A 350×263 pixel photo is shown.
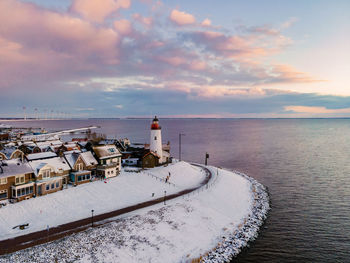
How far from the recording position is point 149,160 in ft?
204

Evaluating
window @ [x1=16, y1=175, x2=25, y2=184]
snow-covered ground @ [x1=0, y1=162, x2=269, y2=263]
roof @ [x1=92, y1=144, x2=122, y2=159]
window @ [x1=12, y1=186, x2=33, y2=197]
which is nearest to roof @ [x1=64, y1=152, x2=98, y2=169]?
roof @ [x1=92, y1=144, x2=122, y2=159]

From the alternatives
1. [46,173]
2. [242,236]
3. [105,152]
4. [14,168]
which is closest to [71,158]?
[46,173]

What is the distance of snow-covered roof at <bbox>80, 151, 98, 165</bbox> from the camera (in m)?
50.0

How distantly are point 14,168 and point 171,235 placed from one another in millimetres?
28287

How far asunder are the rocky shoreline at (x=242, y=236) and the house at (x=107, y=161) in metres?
29.1

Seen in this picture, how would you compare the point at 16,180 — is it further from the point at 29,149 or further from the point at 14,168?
the point at 29,149

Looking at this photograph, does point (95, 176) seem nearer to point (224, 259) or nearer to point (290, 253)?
point (224, 259)

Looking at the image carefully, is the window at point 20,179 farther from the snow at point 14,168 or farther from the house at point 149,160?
the house at point 149,160

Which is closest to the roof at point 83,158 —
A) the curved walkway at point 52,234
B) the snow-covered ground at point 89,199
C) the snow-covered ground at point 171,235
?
the snow-covered ground at point 89,199

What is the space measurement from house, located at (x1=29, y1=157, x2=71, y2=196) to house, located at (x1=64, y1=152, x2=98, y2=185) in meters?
1.26

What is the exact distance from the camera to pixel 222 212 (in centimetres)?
4006

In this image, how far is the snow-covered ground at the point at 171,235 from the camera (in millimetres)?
25906

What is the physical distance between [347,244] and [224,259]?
58.1ft

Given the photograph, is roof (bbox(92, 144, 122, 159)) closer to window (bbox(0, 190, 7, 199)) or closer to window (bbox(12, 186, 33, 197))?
window (bbox(12, 186, 33, 197))
